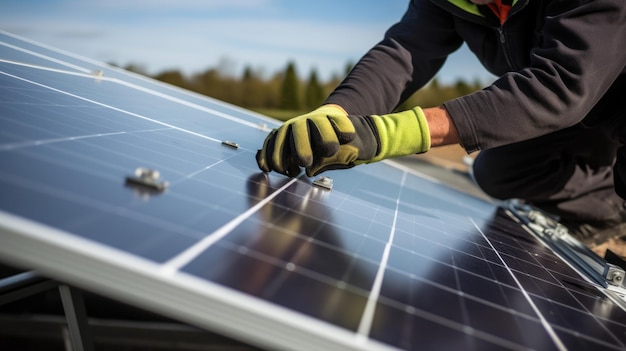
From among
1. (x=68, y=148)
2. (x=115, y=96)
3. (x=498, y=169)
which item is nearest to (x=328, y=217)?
(x=68, y=148)

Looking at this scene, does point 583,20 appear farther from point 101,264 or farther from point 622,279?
point 101,264

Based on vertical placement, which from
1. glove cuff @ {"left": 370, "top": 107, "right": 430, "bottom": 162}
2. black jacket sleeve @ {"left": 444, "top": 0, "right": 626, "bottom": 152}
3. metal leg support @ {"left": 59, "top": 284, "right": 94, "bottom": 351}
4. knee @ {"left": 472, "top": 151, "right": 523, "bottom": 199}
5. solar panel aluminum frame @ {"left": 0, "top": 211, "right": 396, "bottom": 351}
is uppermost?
black jacket sleeve @ {"left": 444, "top": 0, "right": 626, "bottom": 152}

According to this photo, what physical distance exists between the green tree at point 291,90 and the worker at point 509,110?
30.5 m

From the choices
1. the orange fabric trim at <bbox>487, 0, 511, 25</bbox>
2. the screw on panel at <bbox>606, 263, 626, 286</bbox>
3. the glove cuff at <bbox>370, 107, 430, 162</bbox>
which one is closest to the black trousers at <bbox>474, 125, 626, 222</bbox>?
the orange fabric trim at <bbox>487, 0, 511, 25</bbox>

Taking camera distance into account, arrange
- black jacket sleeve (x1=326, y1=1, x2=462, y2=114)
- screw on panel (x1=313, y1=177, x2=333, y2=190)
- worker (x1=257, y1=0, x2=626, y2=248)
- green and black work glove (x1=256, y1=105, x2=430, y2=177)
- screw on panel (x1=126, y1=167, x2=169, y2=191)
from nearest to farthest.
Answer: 1. screw on panel (x1=126, y1=167, x2=169, y2=191)
2. green and black work glove (x1=256, y1=105, x2=430, y2=177)
3. worker (x1=257, y1=0, x2=626, y2=248)
4. screw on panel (x1=313, y1=177, x2=333, y2=190)
5. black jacket sleeve (x1=326, y1=1, x2=462, y2=114)

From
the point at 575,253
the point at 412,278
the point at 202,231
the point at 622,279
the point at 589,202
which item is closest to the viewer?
the point at 202,231

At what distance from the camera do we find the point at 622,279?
2102 millimetres

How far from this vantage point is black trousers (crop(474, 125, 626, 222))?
3742 mm

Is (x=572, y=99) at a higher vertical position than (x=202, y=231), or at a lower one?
higher

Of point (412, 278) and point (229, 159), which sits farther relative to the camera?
point (229, 159)

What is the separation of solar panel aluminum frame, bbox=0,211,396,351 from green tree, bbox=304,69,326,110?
106 ft

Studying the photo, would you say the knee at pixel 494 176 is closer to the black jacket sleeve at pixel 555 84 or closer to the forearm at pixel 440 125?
the black jacket sleeve at pixel 555 84

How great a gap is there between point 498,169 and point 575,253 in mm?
1589

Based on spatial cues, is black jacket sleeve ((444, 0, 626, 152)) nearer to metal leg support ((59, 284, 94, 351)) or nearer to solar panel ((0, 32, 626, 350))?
solar panel ((0, 32, 626, 350))
